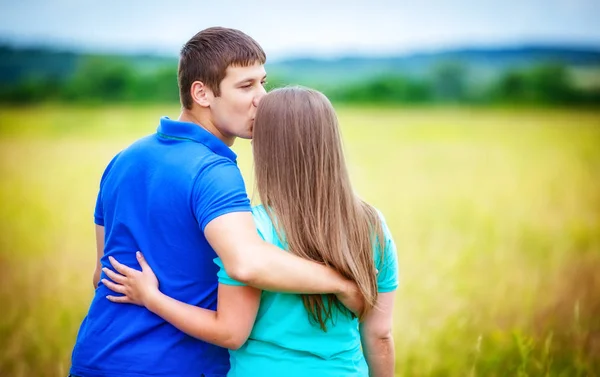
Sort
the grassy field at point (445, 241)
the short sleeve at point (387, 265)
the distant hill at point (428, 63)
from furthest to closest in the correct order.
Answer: the distant hill at point (428, 63)
the grassy field at point (445, 241)
the short sleeve at point (387, 265)

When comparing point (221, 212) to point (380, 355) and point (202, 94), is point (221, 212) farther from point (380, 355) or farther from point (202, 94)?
point (380, 355)

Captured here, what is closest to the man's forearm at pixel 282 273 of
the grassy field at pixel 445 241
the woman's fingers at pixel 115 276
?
the woman's fingers at pixel 115 276

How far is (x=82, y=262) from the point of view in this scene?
7.32 m

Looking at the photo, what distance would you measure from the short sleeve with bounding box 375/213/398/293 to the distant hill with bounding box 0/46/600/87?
21.5 m

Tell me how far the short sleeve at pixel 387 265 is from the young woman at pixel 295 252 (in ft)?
0.10

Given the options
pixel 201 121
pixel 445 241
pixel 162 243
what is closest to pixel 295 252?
pixel 162 243

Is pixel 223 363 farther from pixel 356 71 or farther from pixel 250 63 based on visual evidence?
pixel 356 71

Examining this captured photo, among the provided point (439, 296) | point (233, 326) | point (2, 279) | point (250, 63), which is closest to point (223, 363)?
point (233, 326)

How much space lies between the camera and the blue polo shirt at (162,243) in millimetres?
2324

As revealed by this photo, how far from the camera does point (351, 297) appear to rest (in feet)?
7.98

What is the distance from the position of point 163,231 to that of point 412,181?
1056 cm

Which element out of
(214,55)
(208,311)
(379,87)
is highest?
(214,55)

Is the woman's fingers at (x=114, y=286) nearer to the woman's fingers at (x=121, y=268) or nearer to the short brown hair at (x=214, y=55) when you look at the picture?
the woman's fingers at (x=121, y=268)

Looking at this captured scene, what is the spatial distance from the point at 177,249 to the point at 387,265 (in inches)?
33.2
